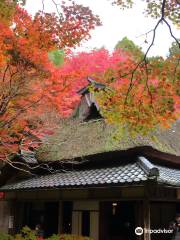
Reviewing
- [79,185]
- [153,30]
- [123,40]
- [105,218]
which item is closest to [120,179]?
[79,185]

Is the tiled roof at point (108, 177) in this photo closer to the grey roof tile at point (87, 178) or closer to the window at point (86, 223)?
the grey roof tile at point (87, 178)

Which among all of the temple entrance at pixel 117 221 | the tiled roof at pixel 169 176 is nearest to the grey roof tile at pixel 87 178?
the tiled roof at pixel 169 176

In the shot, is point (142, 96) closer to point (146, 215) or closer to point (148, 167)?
point (148, 167)

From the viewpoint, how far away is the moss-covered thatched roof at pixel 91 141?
11.6 metres

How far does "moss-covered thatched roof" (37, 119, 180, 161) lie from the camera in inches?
456

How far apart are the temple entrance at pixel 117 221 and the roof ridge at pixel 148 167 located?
2.35 m

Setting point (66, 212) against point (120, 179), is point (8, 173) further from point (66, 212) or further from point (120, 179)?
point (120, 179)

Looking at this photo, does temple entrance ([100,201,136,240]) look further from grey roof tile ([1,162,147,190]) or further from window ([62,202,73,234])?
window ([62,202,73,234])

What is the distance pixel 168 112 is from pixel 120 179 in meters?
3.11

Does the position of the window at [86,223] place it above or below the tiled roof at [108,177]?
below

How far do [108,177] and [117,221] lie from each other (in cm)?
285

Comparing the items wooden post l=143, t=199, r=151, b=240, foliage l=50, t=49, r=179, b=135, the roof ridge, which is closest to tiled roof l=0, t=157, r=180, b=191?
the roof ridge

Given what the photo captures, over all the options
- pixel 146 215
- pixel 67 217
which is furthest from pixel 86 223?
pixel 146 215

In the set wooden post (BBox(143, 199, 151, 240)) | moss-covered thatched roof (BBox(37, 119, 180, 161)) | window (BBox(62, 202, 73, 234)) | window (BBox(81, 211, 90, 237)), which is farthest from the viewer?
window (BBox(62, 202, 73, 234))
